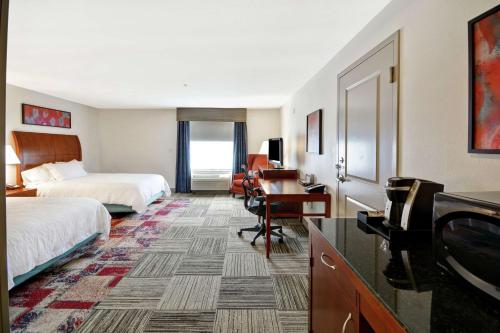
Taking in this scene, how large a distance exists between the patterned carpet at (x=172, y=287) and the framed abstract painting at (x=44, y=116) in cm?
260

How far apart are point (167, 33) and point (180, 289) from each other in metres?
2.24

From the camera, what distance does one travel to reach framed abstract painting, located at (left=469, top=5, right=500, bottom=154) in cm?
110

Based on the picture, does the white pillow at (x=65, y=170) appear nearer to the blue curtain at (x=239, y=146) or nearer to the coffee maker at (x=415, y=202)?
the blue curtain at (x=239, y=146)

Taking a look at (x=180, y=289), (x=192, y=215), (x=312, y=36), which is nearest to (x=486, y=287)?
(x=180, y=289)

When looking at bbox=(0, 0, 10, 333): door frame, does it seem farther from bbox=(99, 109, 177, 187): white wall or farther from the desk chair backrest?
bbox=(99, 109, 177, 187): white wall

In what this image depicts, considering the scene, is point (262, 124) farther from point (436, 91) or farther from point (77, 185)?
point (436, 91)

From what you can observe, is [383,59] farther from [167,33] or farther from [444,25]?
[167,33]

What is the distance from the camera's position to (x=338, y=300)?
112 centimetres

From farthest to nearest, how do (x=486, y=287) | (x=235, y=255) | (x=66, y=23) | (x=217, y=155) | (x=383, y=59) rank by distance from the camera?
(x=217, y=155), (x=235, y=255), (x=66, y=23), (x=383, y=59), (x=486, y=287)

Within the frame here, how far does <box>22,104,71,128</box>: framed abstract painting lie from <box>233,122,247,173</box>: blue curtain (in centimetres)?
365

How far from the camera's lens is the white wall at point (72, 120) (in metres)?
4.41

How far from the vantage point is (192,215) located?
5.00 metres

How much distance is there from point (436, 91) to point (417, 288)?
1095 mm

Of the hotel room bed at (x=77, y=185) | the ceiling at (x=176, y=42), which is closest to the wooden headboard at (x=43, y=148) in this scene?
the hotel room bed at (x=77, y=185)
